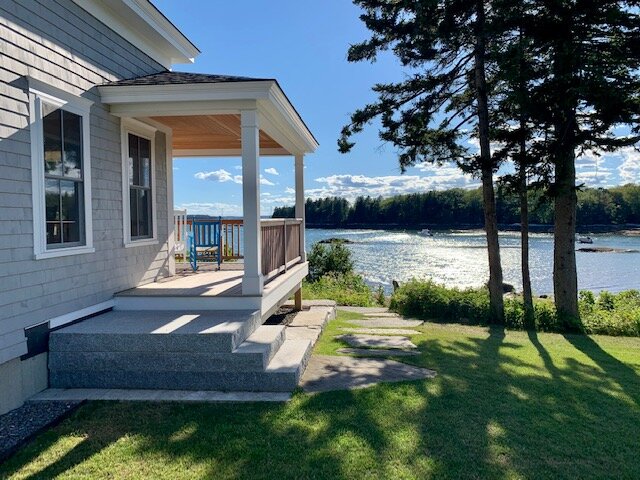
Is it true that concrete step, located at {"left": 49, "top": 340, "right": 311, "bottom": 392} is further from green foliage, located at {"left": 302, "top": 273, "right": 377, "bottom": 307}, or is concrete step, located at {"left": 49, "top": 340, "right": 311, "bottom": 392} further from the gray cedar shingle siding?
green foliage, located at {"left": 302, "top": 273, "right": 377, "bottom": 307}

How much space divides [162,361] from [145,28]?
4.31 metres

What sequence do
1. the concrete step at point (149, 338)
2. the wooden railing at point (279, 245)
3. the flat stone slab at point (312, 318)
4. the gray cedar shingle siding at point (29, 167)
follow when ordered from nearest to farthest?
the gray cedar shingle siding at point (29, 167) → the concrete step at point (149, 338) → the wooden railing at point (279, 245) → the flat stone slab at point (312, 318)

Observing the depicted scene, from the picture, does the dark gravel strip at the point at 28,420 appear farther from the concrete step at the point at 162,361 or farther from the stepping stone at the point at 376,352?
the stepping stone at the point at 376,352

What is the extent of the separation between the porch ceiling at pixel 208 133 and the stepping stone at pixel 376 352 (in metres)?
3.30

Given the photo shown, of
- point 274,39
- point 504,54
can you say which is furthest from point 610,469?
point 274,39

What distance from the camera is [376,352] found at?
570cm

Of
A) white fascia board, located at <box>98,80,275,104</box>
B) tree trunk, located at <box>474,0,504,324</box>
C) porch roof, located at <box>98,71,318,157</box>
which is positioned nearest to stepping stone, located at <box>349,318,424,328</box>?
tree trunk, located at <box>474,0,504,324</box>

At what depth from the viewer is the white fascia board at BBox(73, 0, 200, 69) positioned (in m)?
5.16

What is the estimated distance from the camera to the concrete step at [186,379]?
4.09 metres

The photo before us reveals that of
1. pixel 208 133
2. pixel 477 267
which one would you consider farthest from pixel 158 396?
pixel 477 267

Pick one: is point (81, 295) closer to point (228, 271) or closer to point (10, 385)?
point (10, 385)

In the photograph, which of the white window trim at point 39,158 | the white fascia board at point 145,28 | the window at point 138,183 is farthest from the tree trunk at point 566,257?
the white window trim at point 39,158

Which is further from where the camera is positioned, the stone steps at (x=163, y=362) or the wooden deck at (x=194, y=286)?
the wooden deck at (x=194, y=286)

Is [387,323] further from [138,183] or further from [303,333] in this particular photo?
[138,183]
